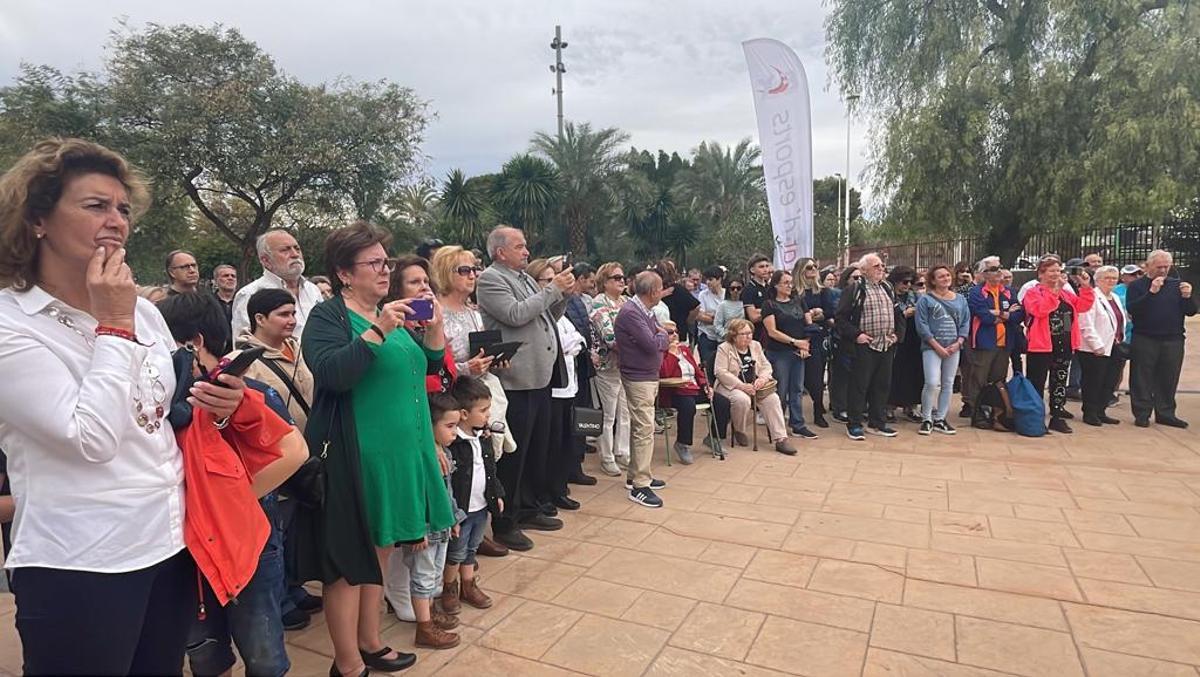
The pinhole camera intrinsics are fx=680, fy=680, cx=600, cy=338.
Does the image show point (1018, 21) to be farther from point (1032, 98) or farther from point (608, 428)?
point (608, 428)

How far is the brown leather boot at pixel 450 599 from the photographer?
3.12 m

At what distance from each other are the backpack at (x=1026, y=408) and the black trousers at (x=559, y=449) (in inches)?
187

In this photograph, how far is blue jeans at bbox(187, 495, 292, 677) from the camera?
7.16 ft

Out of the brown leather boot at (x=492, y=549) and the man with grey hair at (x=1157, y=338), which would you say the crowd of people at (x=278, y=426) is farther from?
the man with grey hair at (x=1157, y=338)

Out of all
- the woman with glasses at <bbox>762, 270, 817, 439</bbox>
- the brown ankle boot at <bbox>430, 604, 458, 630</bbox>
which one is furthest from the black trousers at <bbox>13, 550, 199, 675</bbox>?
the woman with glasses at <bbox>762, 270, 817, 439</bbox>

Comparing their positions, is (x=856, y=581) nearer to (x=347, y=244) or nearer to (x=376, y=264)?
(x=376, y=264)

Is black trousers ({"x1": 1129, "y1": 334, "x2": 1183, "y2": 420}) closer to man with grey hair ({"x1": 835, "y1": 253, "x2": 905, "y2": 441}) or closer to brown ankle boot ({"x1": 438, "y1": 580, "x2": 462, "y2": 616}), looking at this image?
man with grey hair ({"x1": 835, "y1": 253, "x2": 905, "y2": 441})

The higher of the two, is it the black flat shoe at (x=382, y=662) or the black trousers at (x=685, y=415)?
the black trousers at (x=685, y=415)

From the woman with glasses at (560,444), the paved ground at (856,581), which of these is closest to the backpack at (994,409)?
the paved ground at (856,581)

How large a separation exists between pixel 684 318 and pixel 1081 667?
5350 millimetres

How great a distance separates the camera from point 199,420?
1584 mm

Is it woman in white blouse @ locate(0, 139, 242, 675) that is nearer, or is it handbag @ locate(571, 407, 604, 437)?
woman in white blouse @ locate(0, 139, 242, 675)

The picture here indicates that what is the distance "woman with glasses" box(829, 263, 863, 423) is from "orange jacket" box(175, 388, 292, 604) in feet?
20.0

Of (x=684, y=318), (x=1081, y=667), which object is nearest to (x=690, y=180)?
(x=684, y=318)
